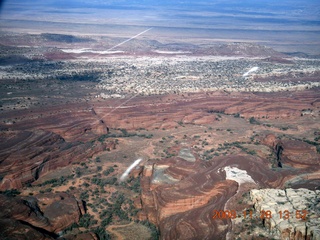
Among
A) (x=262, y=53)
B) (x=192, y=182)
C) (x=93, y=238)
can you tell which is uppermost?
(x=262, y=53)

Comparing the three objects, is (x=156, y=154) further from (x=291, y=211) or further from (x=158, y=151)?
(x=291, y=211)

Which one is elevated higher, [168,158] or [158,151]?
[168,158]

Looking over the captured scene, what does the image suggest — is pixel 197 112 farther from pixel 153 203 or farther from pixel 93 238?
pixel 93 238

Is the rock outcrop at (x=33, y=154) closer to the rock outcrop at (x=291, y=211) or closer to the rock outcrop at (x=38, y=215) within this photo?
the rock outcrop at (x=38, y=215)

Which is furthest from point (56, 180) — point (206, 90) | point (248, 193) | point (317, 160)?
Answer: point (206, 90)

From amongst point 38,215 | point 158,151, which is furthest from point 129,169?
point 38,215
